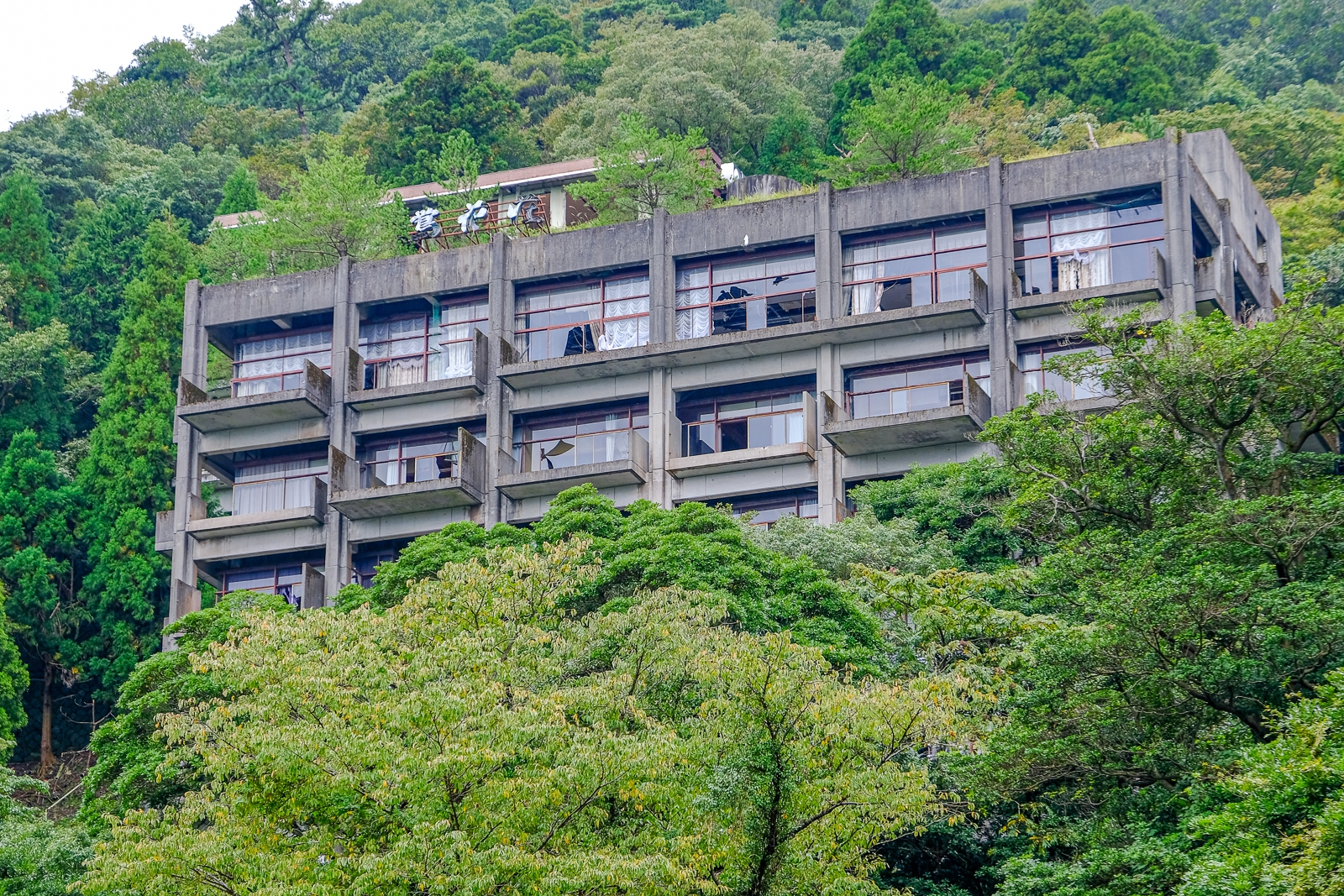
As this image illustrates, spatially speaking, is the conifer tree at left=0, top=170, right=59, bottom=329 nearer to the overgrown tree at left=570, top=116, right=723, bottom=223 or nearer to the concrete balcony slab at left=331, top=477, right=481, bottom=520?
the concrete balcony slab at left=331, top=477, right=481, bottom=520

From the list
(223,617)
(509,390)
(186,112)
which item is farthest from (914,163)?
(186,112)

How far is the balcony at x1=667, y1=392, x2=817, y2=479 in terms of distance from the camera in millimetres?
54219

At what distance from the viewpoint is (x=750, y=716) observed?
A: 87.2ft

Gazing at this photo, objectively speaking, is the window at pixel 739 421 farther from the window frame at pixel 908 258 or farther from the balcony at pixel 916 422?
the window frame at pixel 908 258

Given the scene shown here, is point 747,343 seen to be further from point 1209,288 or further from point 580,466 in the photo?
point 1209,288

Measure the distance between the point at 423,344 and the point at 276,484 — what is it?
5968mm

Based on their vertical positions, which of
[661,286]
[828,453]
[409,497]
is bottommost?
[409,497]

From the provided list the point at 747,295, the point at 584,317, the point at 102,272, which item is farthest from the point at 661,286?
the point at 102,272

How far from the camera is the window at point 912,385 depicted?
54.2 meters

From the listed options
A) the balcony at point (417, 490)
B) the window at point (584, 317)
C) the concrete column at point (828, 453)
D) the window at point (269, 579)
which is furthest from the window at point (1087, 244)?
the window at point (269, 579)

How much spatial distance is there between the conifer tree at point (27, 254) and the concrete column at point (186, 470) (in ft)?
23.4

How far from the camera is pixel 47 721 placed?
55.3m

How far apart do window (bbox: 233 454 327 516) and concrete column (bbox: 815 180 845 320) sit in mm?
15563

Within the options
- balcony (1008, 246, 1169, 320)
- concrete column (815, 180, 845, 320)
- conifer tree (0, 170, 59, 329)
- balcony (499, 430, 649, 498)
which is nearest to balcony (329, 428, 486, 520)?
balcony (499, 430, 649, 498)
